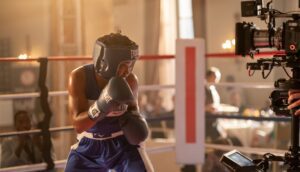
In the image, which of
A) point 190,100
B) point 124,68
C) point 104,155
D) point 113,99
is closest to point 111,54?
point 124,68

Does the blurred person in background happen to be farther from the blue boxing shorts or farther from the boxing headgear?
the boxing headgear

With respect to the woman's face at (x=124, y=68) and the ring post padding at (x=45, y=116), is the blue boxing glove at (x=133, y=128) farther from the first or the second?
the ring post padding at (x=45, y=116)

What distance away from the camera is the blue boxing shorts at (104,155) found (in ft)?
6.20

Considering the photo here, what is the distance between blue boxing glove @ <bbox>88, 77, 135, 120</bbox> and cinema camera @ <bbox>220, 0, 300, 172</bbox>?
18.6 inches

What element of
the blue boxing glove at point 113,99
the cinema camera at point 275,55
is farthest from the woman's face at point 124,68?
the cinema camera at point 275,55

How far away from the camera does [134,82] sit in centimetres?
202

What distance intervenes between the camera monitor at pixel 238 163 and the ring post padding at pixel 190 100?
97 centimetres

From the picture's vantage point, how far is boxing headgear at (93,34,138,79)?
6.15ft

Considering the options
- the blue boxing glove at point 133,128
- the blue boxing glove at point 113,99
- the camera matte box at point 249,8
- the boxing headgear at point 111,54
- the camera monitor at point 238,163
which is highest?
the camera matte box at point 249,8

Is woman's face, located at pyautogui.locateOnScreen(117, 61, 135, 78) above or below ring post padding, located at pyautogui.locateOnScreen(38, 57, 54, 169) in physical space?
above

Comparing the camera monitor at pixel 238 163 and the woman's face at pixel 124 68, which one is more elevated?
the woman's face at pixel 124 68

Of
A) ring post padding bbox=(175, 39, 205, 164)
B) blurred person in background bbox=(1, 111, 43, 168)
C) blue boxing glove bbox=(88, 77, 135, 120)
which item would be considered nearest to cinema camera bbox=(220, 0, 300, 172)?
blue boxing glove bbox=(88, 77, 135, 120)

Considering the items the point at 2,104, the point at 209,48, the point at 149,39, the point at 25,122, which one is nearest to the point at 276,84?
the point at 25,122

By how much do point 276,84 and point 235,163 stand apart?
33 centimetres
